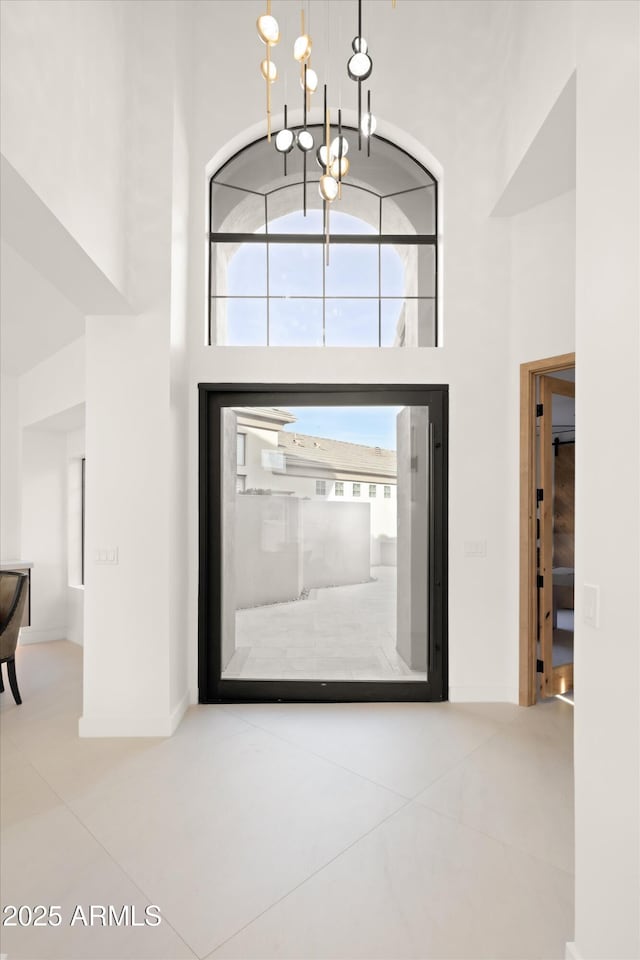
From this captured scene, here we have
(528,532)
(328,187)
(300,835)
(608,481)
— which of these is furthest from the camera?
(528,532)

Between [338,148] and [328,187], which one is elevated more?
[338,148]

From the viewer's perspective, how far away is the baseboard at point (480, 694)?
12.0 feet

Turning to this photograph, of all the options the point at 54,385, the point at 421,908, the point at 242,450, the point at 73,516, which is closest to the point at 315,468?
the point at 242,450

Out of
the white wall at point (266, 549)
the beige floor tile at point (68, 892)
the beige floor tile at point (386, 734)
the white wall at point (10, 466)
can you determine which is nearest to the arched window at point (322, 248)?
the white wall at point (266, 549)

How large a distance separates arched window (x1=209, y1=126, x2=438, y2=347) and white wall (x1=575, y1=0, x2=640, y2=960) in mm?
2252

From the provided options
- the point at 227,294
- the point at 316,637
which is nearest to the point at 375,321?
the point at 227,294

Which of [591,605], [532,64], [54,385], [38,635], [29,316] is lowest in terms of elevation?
[38,635]

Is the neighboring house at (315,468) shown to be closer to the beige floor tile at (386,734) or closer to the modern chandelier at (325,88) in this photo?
the beige floor tile at (386,734)

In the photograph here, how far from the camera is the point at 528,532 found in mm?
3627

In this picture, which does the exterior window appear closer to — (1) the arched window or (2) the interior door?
(1) the arched window

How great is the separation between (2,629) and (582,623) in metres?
3.81

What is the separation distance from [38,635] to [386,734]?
13.8 feet

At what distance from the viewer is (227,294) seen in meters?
3.93

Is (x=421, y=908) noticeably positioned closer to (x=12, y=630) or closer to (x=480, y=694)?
(x=480, y=694)
